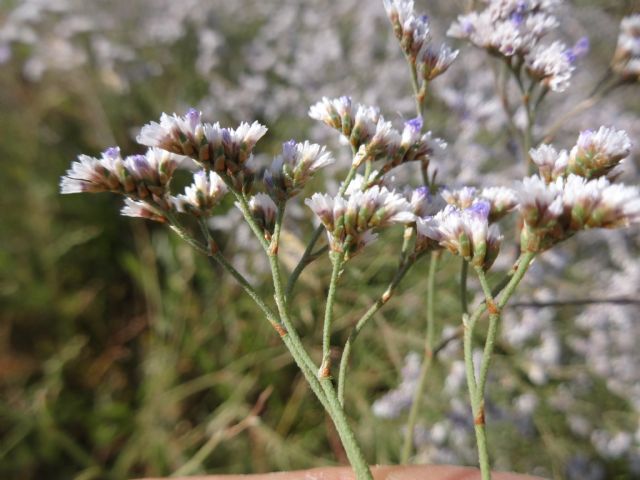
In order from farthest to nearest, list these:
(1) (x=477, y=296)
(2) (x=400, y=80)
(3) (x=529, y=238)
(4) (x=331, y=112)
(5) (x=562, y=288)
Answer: (2) (x=400, y=80)
(1) (x=477, y=296)
(5) (x=562, y=288)
(4) (x=331, y=112)
(3) (x=529, y=238)

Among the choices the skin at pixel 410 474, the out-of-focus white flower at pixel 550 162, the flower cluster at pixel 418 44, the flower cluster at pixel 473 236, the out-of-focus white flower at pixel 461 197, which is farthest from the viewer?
the skin at pixel 410 474

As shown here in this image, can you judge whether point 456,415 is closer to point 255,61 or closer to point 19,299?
point 19,299

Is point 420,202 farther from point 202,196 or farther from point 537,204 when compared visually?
point 202,196

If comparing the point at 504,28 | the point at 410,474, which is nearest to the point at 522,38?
the point at 504,28

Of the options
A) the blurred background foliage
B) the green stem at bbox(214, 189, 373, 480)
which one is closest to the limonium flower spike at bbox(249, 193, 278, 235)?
the green stem at bbox(214, 189, 373, 480)

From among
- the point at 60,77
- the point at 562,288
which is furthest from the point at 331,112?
the point at 60,77

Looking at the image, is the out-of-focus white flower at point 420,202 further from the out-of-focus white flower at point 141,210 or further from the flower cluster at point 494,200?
the out-of-focus white flower at point 141,210

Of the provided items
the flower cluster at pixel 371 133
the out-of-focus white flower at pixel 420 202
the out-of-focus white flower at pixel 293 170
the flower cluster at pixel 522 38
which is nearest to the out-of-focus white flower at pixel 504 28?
the flower cluster at pixel 522 38
